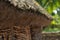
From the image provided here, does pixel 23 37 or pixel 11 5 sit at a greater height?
pixel 11 5

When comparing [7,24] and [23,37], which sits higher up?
[7,24]

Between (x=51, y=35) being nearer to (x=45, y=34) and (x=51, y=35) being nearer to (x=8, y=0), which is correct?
(x=45, y=34)

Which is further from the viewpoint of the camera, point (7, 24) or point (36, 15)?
point (36, 15)

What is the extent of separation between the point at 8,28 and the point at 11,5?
13.2 inches

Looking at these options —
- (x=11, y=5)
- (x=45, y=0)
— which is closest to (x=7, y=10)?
(x=11, y=5)

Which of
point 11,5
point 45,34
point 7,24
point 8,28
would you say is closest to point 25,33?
point 8,28

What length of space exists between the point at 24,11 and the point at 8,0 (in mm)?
283

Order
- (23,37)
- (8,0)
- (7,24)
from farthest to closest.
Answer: (23,37), (7,24), (8,0)

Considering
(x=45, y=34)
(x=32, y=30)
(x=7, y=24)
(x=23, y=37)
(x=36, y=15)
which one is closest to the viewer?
(x=7, y=24)

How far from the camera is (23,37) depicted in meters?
2.28

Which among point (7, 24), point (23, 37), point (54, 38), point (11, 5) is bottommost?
point (54, 38)

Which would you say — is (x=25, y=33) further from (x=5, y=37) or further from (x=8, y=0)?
(x=8, y=0)

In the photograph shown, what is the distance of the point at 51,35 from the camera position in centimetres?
701

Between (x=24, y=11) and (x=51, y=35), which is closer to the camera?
(x=24, y=11)
